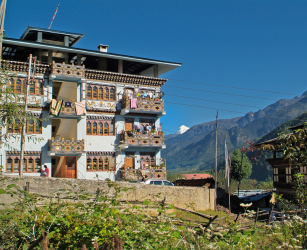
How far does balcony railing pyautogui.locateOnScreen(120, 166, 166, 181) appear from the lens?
3647cm

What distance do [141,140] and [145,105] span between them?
12.5 feet

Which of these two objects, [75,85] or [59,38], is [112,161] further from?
[59,38]

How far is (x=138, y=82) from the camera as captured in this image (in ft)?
129

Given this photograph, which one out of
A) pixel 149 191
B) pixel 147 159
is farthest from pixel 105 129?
pixel 149 191

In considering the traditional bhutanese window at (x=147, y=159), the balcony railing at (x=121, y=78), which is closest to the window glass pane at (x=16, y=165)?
the balcony railing at (x=121, y=78)

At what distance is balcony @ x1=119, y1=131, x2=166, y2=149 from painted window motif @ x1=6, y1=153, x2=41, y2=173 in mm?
8575

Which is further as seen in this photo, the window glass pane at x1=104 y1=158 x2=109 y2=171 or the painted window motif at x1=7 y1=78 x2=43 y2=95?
the window glass pane at x1=104 y1=158 x2=109 y2=171

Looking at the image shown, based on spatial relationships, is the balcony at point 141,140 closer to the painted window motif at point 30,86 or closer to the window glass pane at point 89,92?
the window glass pane at point 89,92

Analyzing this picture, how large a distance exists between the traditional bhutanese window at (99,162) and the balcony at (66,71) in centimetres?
850

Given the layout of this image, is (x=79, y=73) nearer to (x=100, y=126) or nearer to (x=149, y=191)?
(x=100, y=126)

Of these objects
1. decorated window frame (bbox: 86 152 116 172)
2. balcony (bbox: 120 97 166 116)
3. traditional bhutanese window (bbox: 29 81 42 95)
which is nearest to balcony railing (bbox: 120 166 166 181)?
decorated window frame (bbox: 86 152 116 172)

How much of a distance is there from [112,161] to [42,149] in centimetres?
739

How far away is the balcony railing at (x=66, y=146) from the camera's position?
33744 mm

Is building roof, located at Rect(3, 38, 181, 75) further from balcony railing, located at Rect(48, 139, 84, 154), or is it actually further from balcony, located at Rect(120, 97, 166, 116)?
balcony railing, located at Rect(48, 139, 84, 154)
